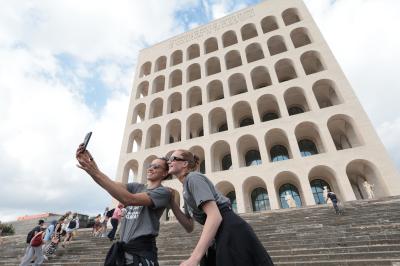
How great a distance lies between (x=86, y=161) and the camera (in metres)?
1.73

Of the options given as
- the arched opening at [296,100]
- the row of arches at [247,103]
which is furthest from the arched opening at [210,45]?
the arched opening at [296,100]

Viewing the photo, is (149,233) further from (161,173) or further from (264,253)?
(264,253)

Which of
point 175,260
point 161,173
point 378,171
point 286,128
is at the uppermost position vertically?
point 286,128

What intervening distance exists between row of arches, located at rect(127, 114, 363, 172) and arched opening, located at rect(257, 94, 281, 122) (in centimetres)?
312

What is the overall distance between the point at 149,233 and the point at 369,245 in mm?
6251

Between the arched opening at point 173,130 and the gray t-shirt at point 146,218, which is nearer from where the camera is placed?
the gray t-shirt at point 146,218

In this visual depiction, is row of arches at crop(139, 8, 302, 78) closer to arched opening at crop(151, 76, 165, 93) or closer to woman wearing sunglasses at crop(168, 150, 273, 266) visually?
arched opening at crop(151, 76, 165, 93)

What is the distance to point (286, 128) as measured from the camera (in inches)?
719

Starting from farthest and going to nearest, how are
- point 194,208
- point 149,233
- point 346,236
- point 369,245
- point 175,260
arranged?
point 175,260 < point 346,236 < point 369,245 < point 149,233 < point 194,208

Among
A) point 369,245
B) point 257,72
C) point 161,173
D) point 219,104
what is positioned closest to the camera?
point 161,173

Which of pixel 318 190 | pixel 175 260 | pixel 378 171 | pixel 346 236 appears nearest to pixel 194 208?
pixel 175 260

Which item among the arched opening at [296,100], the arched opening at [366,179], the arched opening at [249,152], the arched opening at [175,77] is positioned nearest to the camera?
the arched opening at [366,179]

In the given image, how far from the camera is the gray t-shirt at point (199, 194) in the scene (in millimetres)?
1754

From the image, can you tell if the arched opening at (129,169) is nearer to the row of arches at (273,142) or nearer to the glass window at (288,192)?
the row of arches at (273,142)
